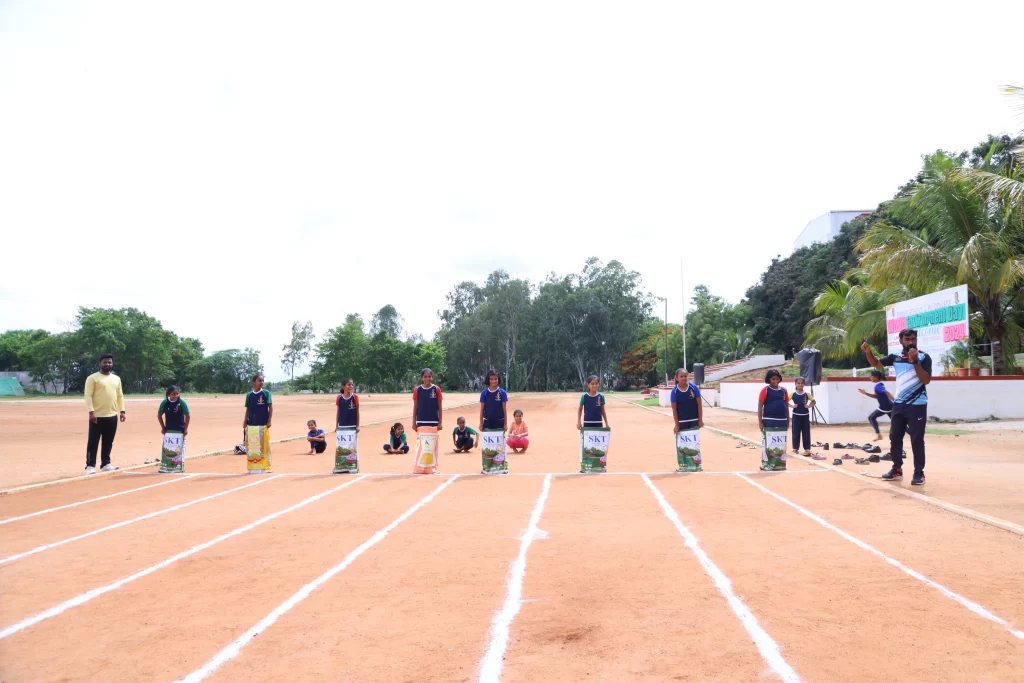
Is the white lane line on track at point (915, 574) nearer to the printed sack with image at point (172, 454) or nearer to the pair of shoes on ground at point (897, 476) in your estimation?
the pair of shoes on ground at point (897, 476)

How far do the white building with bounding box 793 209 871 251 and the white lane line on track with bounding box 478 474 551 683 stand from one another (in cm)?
6552

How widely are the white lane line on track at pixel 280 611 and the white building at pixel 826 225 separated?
65.9m

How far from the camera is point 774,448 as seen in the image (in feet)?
35.1

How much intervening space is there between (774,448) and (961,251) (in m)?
14.3

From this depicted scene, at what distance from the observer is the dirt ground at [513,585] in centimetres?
373

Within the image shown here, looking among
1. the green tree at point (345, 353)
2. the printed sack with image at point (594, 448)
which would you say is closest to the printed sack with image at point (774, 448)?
the printed sack with image at point (594, 448)

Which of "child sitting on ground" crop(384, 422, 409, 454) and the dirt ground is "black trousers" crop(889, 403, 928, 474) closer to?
the dirt ground

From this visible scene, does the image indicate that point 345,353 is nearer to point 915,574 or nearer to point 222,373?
point 222,373

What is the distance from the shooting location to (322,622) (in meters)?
4.35

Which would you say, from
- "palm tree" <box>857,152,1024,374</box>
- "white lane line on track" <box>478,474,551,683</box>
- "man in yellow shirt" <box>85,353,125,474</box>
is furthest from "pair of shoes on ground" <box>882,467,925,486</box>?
"palm tree" <box>857,152,1024,374</box>

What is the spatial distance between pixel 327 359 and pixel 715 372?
48.8 meters

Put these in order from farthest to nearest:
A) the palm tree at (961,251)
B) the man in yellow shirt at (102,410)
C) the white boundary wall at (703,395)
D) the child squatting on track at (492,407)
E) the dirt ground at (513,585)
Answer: the white boundary wall at (703,395) → the palm tree at (961,251) → the man in yellow shirt at (102,410) → the child squatting on track at (492,407) → the dirt ground at (513,585)

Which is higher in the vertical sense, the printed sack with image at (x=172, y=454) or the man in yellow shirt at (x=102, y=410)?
A: the man in yellow shirt at (x=102, y=410)

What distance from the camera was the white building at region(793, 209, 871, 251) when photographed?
6783cm
